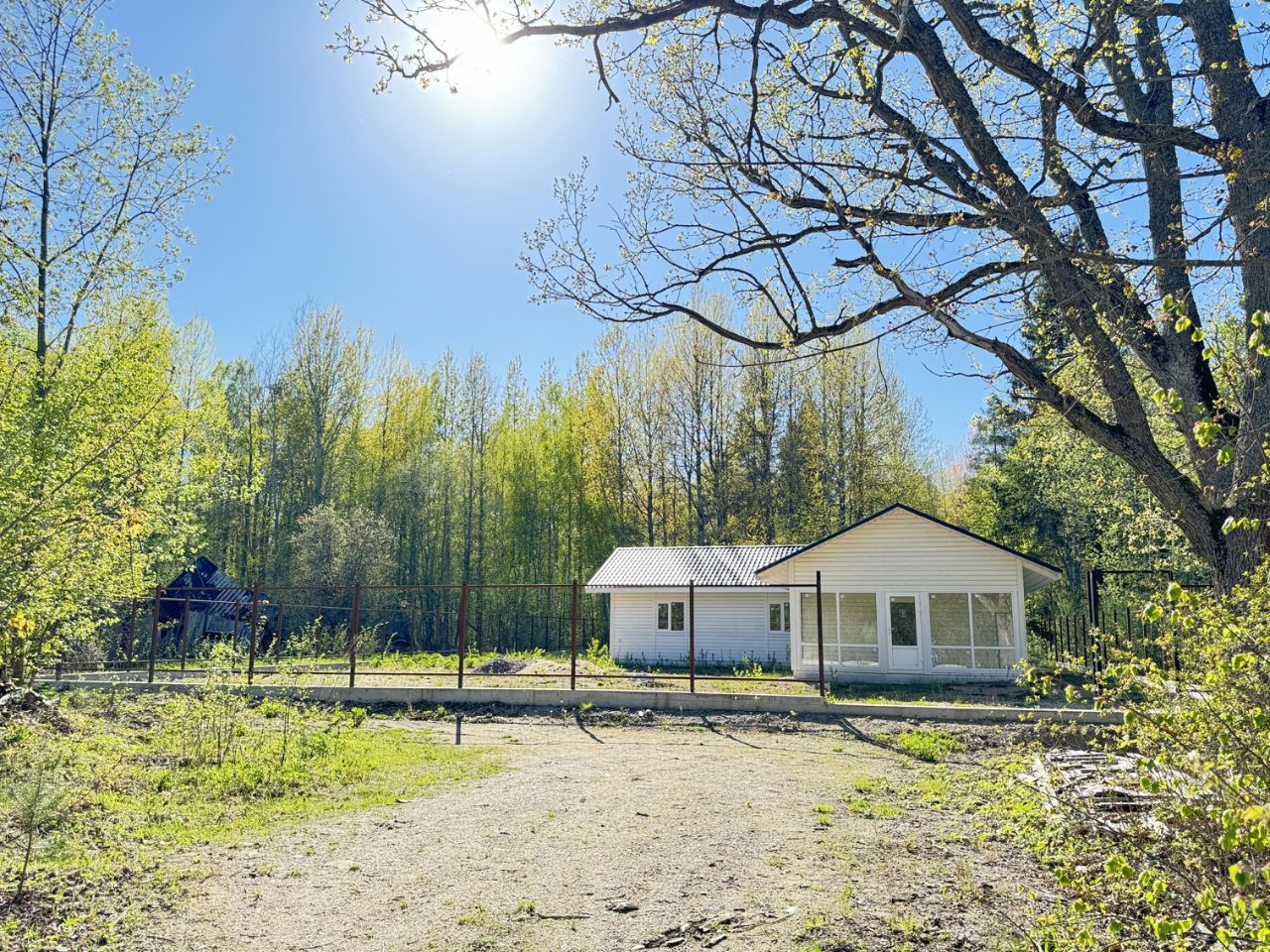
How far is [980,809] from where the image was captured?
581cm

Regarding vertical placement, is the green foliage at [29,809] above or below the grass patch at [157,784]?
above

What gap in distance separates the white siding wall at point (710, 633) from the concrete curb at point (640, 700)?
10.2 metres

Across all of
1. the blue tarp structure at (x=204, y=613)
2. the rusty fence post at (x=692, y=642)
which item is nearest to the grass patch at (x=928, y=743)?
the rusty fence post at (x=692, y=642)

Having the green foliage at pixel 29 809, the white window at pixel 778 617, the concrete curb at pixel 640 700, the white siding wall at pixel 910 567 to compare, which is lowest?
the concrete curb at pixel 640 700

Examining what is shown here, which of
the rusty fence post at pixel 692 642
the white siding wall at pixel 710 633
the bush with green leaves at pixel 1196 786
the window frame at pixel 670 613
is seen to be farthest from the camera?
the window frame at pixel 670 613

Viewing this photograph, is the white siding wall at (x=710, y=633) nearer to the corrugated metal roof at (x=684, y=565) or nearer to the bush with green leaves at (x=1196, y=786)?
the corrugated metal roof at (x=684, y=565)

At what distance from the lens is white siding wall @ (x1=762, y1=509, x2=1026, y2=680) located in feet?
58.1

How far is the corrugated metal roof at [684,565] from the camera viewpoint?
22828 mm

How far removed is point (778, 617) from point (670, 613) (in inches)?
127

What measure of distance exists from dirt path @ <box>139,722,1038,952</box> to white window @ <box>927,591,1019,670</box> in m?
11.9

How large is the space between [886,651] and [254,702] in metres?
13.5

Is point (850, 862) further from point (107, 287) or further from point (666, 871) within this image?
point (107, 287)

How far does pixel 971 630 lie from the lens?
17.9 metres

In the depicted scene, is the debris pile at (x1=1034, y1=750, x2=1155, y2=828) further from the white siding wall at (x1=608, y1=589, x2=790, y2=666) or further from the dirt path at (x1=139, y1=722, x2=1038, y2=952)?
the white siding wall at (x1=608, y1=589, x2=790, y2=666)
